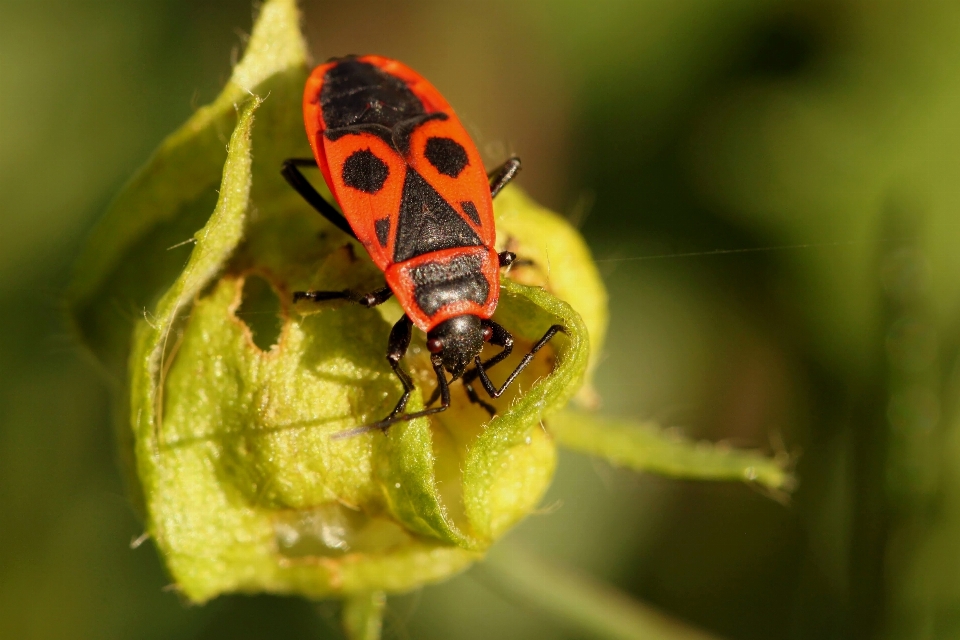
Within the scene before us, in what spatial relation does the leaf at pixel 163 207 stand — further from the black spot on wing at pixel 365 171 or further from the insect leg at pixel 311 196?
the black spot on wing at pixel 365 171

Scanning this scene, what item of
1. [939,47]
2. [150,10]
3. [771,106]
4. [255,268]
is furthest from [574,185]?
[255,268]

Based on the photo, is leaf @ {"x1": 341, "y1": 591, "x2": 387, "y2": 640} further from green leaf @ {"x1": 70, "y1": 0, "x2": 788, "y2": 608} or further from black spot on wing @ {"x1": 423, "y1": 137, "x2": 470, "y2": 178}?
black spot on wing @ {"x1": 423, "y1": 137, "x2": 470, "y2": 178}

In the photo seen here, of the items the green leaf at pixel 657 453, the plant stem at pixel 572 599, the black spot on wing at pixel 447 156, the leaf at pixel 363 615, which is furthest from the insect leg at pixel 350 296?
the plant stem at pixel 572 599

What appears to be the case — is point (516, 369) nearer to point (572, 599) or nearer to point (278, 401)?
point (278, 401)

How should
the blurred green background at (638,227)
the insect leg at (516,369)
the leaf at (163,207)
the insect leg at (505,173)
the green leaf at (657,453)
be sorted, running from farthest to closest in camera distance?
the blurred green background at (638,227)
the insect leg at (505,173)
the green leaf at (657,453)
the leaf at (163,207)
the insect leg at (516,369)

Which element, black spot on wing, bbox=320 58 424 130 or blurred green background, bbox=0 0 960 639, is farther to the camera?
blurred green background, bbox=0 0 960 639

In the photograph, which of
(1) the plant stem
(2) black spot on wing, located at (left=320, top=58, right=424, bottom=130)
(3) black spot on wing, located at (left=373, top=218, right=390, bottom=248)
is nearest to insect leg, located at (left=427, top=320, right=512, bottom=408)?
(3) black spot on wing, located at (left=373, top=218, right=390, bottom=248)
